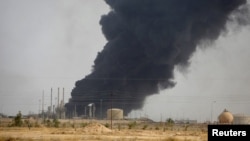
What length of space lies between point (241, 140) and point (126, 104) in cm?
13082

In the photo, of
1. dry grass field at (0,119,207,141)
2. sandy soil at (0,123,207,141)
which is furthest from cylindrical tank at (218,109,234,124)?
sandy soil at (0,123,207,141)

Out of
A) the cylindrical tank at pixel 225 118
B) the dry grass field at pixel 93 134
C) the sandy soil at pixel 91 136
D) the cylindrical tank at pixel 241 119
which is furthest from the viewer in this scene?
the cylindrical tank at pixel 241 119

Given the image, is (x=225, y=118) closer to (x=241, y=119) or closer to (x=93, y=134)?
(x=241, y=119)

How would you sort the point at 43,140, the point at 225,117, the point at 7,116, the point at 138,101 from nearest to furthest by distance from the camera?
the point at 43,140 < the point at 225,117 < the point at 138,101 < the point at 7,116

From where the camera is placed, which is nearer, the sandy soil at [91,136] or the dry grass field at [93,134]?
the sandy soil at [91,136]

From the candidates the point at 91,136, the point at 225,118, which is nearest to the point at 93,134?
the point at 91,136

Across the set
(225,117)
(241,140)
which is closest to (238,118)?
(225,117)

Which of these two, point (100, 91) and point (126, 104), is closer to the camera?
point (100, 91)

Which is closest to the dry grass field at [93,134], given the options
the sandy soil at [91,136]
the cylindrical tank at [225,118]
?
the sandy soil at [91,136]

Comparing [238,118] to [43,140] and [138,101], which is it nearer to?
[138,101]

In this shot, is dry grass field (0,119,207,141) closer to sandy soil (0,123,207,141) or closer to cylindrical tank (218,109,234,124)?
sandy soil (0,123,207,141)

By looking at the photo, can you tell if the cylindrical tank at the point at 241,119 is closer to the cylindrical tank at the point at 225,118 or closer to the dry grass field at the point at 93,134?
the cylindrical tank at the point at 225,118

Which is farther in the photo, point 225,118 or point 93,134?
point 225,118

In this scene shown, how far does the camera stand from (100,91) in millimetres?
141625
